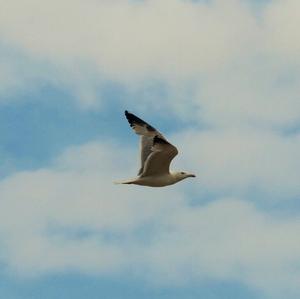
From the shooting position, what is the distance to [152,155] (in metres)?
56.0

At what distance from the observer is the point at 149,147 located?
56.2 metres

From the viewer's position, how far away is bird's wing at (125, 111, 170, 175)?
56.3 meters

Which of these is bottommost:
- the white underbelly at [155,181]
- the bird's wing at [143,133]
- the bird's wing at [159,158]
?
the white underbelly at [155,181]

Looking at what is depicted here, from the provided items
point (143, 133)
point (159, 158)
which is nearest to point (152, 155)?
point (159, 158)

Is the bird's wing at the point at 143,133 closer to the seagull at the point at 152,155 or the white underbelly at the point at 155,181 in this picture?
the seagull at the point at 152,155

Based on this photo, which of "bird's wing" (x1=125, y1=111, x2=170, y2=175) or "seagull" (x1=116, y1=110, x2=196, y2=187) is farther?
"bird's wing" (x1=125, y1=111, x2=170, y2=175)

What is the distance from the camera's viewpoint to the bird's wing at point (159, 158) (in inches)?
2188

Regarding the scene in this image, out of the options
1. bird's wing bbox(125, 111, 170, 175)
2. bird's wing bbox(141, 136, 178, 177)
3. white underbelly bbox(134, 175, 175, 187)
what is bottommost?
white underbelly bbox(134, 175, 175, 187)

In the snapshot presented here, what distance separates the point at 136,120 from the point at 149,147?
4.16ft

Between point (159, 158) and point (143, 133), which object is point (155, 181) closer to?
point (159, 158)

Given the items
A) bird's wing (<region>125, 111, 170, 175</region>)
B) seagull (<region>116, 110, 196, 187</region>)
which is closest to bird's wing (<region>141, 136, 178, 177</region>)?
seagull (<region>116, 110, 196, 187</region>)

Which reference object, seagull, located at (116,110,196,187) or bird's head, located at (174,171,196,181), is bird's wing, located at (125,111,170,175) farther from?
bird's head, located at (174,171,196,181)

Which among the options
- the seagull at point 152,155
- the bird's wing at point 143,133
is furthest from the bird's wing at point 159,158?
the bird's wing at point 143,133

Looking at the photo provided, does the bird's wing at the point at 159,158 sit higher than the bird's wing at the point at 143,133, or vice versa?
the bird's wing at the point at 143,133
